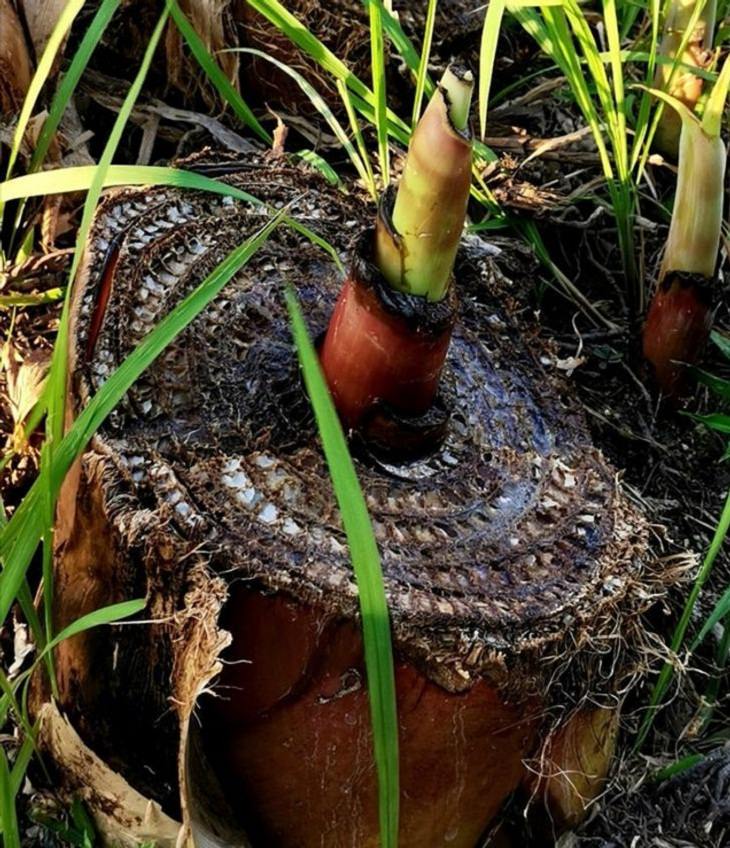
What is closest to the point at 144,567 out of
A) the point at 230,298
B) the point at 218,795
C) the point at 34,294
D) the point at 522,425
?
the point at 218,795

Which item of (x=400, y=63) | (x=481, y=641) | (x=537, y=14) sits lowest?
(x=481, y=641)

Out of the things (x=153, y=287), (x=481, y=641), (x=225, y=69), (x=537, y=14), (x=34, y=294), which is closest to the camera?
(x=481, y=641)

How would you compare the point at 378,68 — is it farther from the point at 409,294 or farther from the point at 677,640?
the point at 677,640

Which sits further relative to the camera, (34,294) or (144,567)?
(34,294)

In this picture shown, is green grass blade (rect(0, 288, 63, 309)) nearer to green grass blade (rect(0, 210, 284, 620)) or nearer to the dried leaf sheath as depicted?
green grass blade (rect(0, 210, 284, 620))

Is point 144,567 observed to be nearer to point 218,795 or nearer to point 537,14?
point 218,795

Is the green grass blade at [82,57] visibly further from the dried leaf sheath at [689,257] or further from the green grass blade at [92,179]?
the dried leaf sheath at [689,257]

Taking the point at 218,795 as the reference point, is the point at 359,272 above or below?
above
